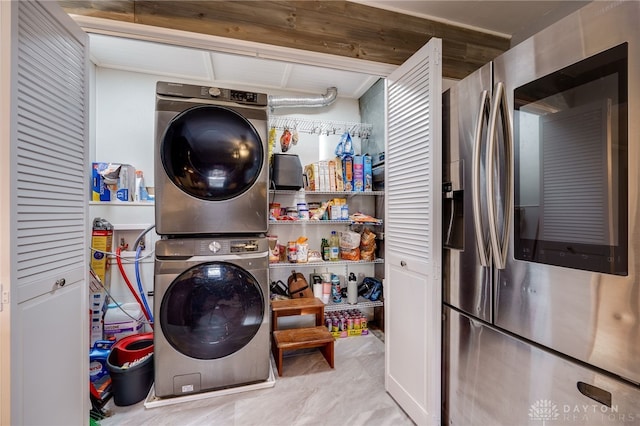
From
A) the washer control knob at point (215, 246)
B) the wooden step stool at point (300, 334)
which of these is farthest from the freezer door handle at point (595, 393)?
the washer control knob at point (215, 246)

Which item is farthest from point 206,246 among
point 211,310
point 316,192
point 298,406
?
point 316,192

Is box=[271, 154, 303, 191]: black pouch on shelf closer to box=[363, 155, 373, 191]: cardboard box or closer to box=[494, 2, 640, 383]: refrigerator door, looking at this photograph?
box=[363, 155, 373, 191]: cardboard box

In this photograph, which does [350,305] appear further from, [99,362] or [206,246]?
[99,362]

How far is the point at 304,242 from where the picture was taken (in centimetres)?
275

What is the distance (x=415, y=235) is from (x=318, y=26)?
1.34 m

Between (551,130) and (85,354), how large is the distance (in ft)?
7.36

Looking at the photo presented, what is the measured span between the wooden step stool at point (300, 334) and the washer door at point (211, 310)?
0.40 metres

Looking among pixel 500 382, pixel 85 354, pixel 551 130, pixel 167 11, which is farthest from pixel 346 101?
pixel 85 354

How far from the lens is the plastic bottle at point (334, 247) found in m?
2.83

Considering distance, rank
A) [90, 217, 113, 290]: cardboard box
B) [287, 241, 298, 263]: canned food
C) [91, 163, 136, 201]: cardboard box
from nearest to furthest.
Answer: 1. [90, 217, 113, 290]: cardboard box
2. [91, 163, 136, 201]: cardboard box
3. [287, 241, 298, 263]: canned food

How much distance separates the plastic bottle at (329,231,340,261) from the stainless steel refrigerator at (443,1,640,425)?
156cm

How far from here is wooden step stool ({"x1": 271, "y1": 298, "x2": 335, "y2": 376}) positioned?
6.85 feet

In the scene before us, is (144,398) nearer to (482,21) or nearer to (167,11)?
(167,11)

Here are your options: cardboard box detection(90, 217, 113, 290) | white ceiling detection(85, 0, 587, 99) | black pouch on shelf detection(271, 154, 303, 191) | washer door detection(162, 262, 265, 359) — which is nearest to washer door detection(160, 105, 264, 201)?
white ceiling detection(85, 0, 587, 99)
